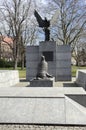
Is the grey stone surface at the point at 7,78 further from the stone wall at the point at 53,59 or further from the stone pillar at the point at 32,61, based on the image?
the stone wall at the point at 53,59

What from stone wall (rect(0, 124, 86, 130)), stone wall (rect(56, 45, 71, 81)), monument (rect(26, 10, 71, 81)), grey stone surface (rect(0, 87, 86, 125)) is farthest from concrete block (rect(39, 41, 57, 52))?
stone wall (rect(0, 124, 86, 130))

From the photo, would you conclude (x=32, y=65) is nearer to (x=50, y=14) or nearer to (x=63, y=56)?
(x=63, y=56)

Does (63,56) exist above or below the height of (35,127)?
above

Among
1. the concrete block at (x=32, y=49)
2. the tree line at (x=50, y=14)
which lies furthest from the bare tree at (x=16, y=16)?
the concrete block at (x=32, y=49)

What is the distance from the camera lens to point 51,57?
70.4 ft

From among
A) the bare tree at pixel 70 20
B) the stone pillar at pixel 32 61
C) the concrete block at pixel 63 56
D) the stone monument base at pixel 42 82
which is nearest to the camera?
the stone monument base at pixel 42 82

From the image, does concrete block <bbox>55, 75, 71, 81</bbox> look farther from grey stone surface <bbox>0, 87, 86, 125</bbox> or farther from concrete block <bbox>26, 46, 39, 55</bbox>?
grey stone surface <bbox>0, 87, 86, 125</bbox>

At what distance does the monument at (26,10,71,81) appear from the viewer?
2147 cm

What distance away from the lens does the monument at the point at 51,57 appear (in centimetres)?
2147

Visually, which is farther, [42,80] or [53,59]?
[53,59]

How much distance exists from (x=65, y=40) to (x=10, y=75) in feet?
73.2

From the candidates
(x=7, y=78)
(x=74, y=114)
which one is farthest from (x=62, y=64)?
(x=74, y=114)

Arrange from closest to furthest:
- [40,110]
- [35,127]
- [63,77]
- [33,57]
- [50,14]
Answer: [35,127]
[40,110]
[63,77]
[33,57]
[50,14]

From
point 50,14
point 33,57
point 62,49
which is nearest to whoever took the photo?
point 62,49
